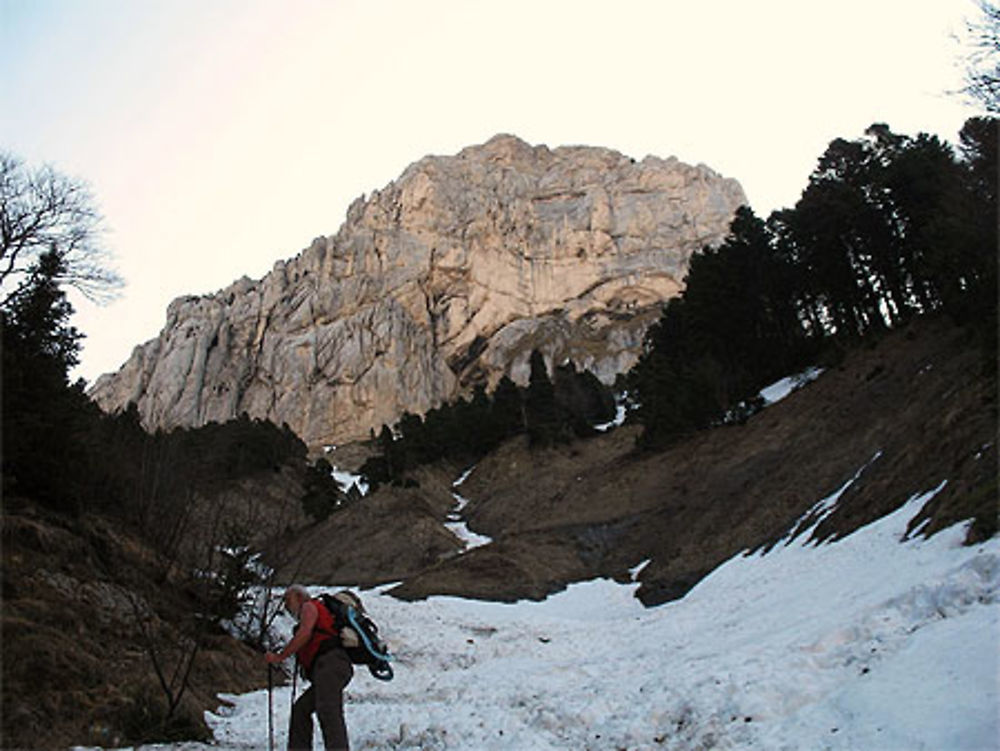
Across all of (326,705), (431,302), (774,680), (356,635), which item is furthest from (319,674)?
(431,302)

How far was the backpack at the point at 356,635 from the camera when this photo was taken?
269 inches

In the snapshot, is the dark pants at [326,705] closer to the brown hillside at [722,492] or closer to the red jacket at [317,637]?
the red jacket at [317,637]

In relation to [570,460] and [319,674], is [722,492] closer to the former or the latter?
[570,460]

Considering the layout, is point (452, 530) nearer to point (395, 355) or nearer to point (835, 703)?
point (835, 703)

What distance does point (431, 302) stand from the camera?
554 feet

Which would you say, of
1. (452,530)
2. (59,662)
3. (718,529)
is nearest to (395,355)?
(452,530)

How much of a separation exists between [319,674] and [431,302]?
539 ft

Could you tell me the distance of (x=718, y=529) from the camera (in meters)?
28.3

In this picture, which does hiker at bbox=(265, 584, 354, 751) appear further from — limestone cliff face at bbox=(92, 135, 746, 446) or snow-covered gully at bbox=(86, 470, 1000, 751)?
limestone cliff face at bbox=(92, 135, 746, 446)

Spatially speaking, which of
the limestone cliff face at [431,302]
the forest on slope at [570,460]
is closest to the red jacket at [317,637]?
the forest on slope at [570,460]

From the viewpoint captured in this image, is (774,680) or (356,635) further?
(774,680)

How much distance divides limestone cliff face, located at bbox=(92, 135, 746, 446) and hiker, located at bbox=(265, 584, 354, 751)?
5458 inches

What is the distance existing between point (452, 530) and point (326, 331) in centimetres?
11529

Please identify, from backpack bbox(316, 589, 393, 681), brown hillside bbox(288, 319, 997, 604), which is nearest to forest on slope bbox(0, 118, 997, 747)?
brown hillside bbox(288, 319, 997, 604)
